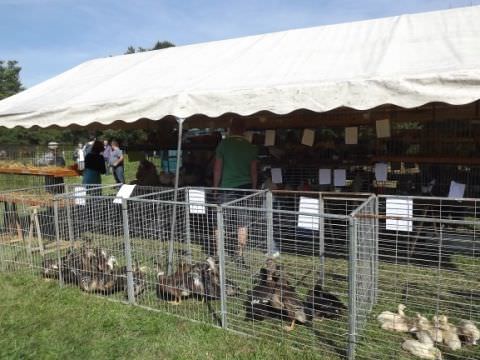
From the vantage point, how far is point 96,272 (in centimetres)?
445

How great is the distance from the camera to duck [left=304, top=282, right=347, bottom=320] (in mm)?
3490

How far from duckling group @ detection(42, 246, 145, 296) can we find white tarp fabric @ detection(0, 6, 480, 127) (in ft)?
5.34

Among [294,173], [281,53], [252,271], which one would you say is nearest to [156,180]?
[294,173]

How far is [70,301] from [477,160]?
5.13 meters

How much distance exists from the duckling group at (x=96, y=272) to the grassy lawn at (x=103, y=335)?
0.52 ft

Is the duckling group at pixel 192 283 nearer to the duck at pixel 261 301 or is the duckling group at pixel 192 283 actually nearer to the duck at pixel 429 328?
the duck at pixel 261 301

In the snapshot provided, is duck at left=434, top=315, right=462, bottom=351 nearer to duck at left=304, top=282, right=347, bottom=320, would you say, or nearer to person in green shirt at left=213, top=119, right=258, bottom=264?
duck at left=304, top=282, right=347, bottom=320

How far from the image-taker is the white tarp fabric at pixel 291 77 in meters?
3.68

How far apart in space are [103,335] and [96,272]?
39.3 inches

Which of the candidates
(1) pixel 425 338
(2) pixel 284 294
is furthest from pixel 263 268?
(1) pixel 425 338

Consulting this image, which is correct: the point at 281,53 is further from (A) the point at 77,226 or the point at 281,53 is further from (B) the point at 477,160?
(A) the point at 77,226

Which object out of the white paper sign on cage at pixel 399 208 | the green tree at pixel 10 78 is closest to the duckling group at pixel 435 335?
the white paper sign on cage at pixel 399 208

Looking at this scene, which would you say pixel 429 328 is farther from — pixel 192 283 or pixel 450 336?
pixel 192 283

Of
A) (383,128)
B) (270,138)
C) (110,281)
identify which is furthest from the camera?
(270,138)
